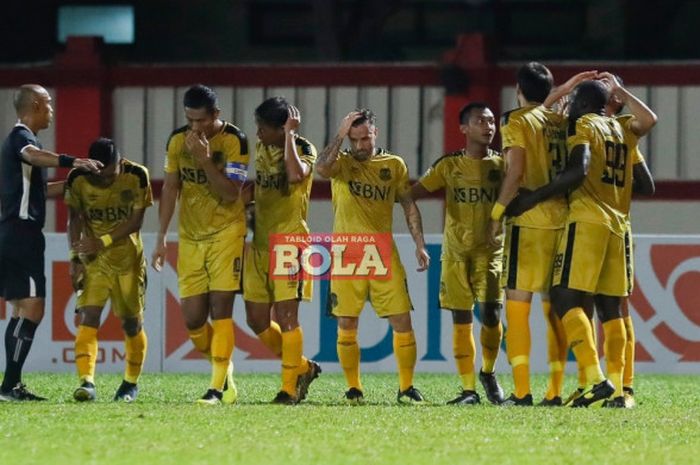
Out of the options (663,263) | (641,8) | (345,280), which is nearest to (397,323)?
(345,280)

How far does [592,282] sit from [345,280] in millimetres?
1707

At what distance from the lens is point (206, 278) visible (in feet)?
35.2

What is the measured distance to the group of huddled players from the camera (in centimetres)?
1021

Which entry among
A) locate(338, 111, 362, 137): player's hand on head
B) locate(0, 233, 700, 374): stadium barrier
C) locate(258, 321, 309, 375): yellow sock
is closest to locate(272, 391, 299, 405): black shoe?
locate(258, 321, 309, 375): yellow sock

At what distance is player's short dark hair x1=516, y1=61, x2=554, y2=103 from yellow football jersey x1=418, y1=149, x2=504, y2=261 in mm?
696

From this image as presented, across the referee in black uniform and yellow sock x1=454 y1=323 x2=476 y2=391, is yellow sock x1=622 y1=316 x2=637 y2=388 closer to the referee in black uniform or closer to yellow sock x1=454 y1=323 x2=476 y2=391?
yellow sock x1=454 y1=323 x2=476 y2=391

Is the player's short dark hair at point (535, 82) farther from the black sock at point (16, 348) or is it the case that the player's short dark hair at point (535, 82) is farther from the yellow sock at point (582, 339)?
the black sock at point (16, 348)

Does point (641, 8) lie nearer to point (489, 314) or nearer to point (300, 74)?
point (300, 74)

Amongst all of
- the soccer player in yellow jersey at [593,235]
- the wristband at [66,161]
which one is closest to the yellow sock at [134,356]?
the wristband at [66,161]

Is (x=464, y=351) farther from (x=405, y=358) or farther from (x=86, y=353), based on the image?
(x=86, y=353)

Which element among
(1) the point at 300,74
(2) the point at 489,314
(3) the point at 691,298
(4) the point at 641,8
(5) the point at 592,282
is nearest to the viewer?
(5) the point at 592,282

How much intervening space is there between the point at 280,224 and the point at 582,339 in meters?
1.97

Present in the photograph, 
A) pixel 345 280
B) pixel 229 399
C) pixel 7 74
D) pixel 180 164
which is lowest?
pixel 229 399

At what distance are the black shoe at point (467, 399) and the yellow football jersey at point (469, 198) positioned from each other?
2.76ft
